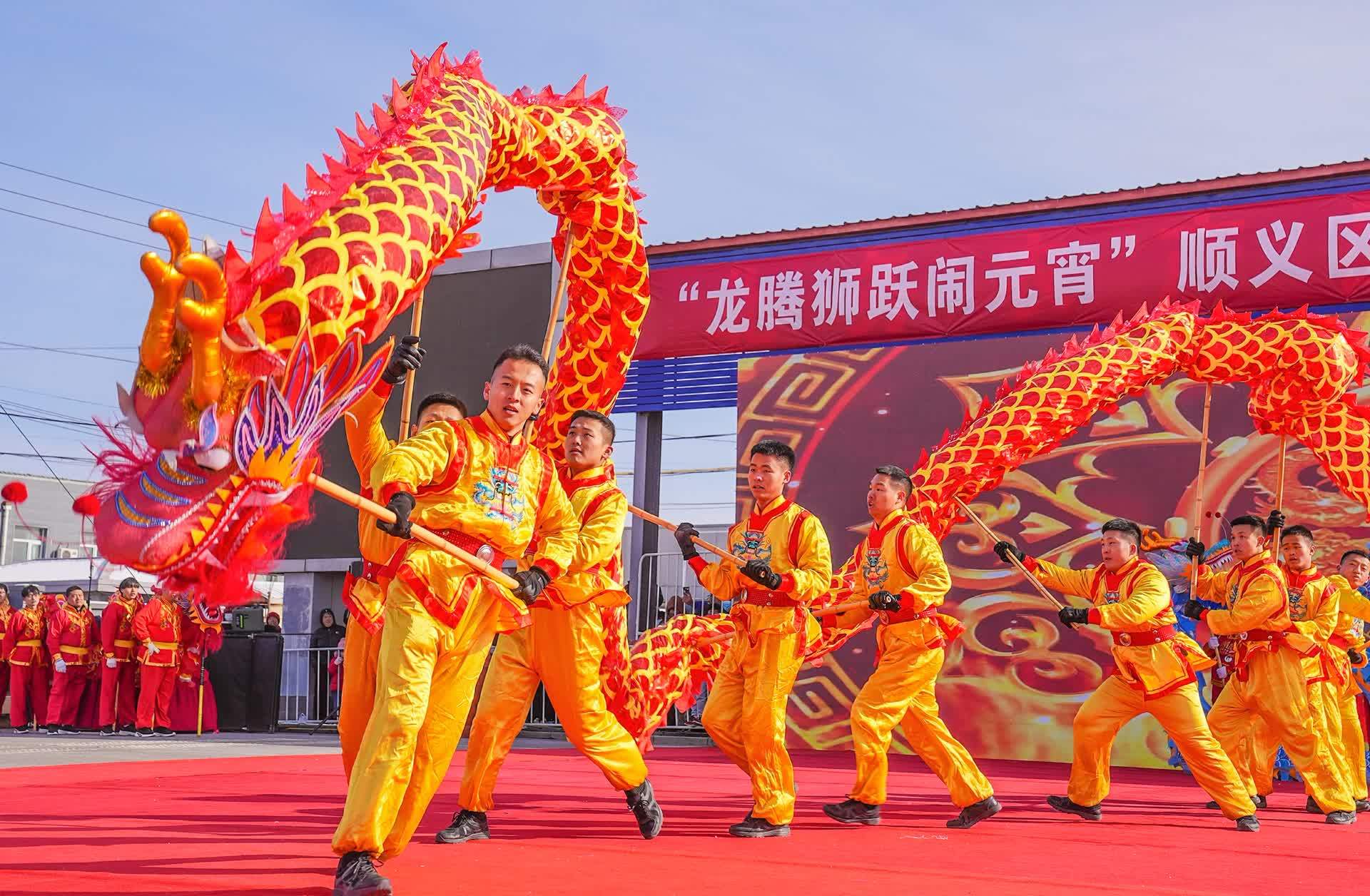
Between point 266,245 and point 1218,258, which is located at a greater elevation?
point 1218,258

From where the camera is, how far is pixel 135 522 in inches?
119

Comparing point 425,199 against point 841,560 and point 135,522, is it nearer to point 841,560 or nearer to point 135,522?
point 135,522

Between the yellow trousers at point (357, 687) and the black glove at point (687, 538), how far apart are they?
159cm

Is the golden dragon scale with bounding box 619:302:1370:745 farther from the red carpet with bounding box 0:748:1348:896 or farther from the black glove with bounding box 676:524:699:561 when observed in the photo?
the red carpet with bounding box 0:748:1348:896

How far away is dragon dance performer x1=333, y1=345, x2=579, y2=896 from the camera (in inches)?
143

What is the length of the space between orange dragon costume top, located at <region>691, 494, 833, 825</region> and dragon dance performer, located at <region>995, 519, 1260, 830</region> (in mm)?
1463

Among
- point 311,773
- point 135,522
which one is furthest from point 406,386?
Result: point 311,773

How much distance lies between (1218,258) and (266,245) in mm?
8179

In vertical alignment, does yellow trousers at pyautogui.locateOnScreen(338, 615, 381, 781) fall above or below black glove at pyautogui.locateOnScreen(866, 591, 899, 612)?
→ below

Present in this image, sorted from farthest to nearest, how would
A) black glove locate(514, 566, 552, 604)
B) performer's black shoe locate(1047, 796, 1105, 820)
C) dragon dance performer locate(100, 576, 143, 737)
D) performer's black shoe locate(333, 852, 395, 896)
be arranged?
dragon dance performer locate(100, 576, 143, 737) → performer's black shoe locate(1047, 796, 1105, 820) → black glove locate(514, 566, 552, 604) → performer's black shoe locate(333, 852, 395, 896)

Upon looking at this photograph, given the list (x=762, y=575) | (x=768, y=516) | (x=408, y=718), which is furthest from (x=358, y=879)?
(x=768, y=516)

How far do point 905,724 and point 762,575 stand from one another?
124cm

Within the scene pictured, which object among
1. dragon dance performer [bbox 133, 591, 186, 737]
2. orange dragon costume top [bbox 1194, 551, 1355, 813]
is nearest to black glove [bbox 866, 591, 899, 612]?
orange dragon costume top [bbox 1194, 551, 1355, 813]

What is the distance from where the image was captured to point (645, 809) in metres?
5.11
